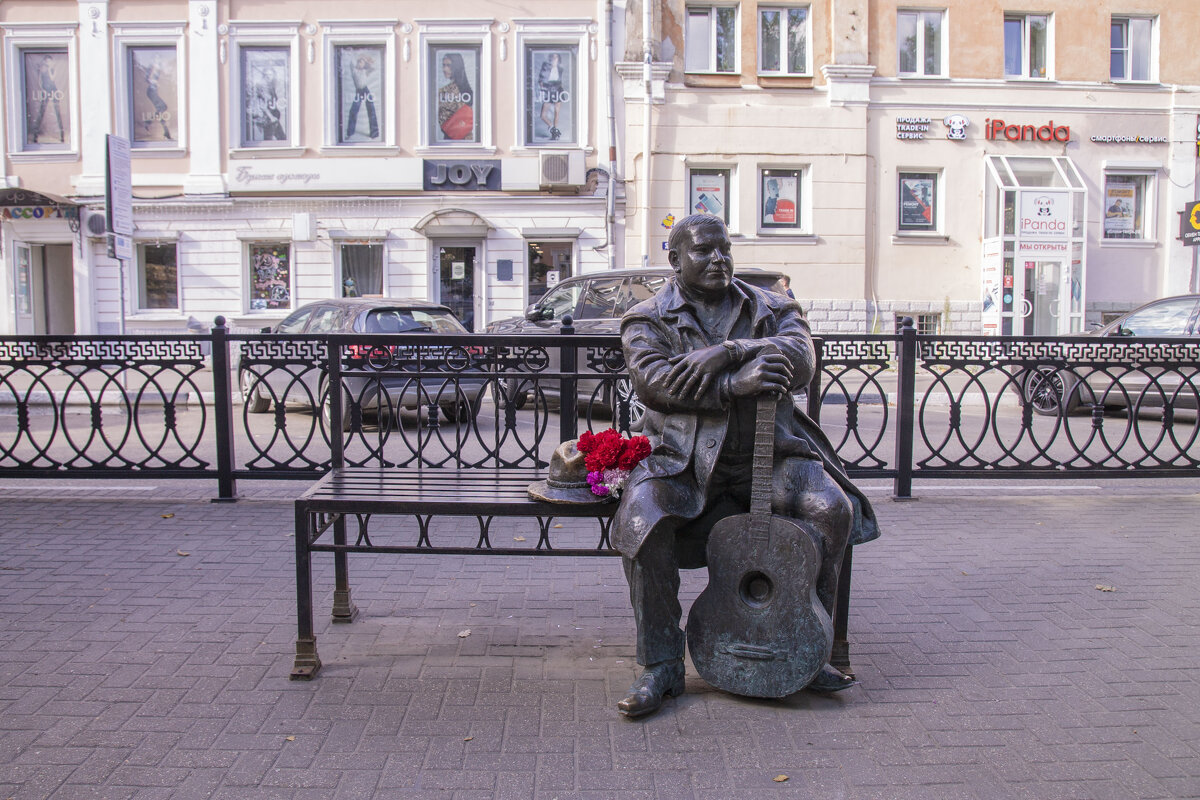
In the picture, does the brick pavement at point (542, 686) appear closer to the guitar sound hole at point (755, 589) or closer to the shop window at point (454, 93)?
the guitar sound hole at point (755, 589)

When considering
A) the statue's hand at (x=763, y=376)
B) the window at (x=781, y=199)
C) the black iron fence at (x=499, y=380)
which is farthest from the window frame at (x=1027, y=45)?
the statue's hand at (x=763, y=376)

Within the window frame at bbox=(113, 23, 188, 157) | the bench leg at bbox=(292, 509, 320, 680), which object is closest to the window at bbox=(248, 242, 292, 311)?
the window frame at bbox=(113, 23, 188, 157)

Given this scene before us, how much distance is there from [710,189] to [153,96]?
1284 cm

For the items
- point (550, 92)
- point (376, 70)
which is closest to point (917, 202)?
point (550, 92)

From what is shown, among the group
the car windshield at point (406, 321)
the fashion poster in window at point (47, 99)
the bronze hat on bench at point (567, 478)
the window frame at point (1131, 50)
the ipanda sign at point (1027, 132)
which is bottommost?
the bronze hat on bench at point (567, 478)

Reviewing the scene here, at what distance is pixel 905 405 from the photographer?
6559mm

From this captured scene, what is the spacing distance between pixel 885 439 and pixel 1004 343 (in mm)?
3114

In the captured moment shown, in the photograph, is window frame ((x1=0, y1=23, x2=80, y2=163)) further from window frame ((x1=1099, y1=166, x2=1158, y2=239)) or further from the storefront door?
window frame ((x1=1099, y1=166, x2=1158, y2=239))

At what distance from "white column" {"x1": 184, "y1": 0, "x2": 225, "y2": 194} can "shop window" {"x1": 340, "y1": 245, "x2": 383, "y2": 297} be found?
3.10 metres

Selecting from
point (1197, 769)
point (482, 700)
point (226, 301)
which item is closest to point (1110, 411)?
point (1197, 769)

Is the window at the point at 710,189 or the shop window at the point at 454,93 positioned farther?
the window at the point at 710,189

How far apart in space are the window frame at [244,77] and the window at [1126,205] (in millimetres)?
18733

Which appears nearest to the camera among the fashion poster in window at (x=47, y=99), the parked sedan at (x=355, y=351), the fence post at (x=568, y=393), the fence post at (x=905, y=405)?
the fence post at (x=568, y=393)

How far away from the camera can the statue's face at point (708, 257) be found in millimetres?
3465
